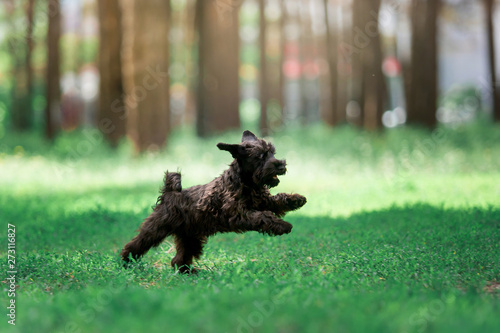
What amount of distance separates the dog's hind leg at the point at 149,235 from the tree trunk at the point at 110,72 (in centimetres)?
1708

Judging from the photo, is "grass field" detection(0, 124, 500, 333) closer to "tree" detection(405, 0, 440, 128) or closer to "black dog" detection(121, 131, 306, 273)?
"black dog" detection(121, 131, 306, 273)

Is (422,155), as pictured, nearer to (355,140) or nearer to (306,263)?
(355,140)

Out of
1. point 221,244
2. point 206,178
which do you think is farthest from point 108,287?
point 206,178

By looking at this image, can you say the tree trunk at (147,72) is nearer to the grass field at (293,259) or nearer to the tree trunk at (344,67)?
the grass field at (293,259)

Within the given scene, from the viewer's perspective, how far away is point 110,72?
74.3ft

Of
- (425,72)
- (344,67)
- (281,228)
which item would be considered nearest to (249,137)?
(281,228)

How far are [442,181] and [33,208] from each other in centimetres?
836

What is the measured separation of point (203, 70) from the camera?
25.3 meters

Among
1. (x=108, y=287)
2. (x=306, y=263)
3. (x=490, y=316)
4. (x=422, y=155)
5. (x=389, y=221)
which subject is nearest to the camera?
(x=490, y=316)

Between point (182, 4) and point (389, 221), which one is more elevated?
point (182, 4)

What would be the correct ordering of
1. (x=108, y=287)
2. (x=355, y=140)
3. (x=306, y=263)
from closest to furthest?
(x=108, y=287)
(x=306, y=263)
(x=355, y=140)

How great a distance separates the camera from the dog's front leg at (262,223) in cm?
571

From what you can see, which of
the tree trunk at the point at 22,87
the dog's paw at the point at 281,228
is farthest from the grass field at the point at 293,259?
the tree trunk at the point at 22,87

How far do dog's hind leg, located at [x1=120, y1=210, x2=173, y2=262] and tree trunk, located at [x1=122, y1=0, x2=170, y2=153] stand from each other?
1261 centimetres
